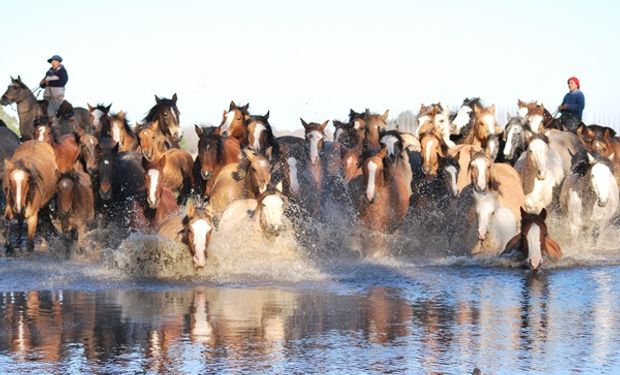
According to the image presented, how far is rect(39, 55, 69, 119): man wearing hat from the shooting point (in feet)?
80.8

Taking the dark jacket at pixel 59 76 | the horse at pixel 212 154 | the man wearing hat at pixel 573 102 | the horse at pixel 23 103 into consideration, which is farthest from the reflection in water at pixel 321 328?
the dark jacket at pixel 59 76

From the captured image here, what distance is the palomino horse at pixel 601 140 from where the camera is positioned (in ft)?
71.3

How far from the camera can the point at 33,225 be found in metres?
18.5

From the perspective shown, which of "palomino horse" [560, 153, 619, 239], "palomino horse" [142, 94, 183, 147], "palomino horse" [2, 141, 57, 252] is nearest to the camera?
"palomino horse" [2, 141, 57, 252]

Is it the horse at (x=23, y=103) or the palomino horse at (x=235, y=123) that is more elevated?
the horse at (x=23, y=103)

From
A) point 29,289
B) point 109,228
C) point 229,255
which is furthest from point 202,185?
point 29,289

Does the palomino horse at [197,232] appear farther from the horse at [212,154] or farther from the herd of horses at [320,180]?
the horse at [212,154]

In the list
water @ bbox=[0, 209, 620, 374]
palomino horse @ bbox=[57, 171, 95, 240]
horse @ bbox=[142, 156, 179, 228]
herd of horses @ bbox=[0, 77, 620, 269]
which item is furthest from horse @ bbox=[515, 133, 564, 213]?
palomino horse @ bbox=[57, 171, 95, 240]

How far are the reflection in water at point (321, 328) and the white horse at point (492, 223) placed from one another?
239 centimetres

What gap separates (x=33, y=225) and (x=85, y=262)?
1745 mm

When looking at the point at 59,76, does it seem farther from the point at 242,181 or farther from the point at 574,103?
the point at 574,103

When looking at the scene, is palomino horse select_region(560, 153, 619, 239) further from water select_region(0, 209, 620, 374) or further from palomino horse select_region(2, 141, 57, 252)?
palomino horse select_region(2, 141, 57, 252)

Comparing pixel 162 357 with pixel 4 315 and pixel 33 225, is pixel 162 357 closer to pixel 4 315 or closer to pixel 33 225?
pixel 4 315

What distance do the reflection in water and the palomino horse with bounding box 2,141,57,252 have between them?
4.30 m
